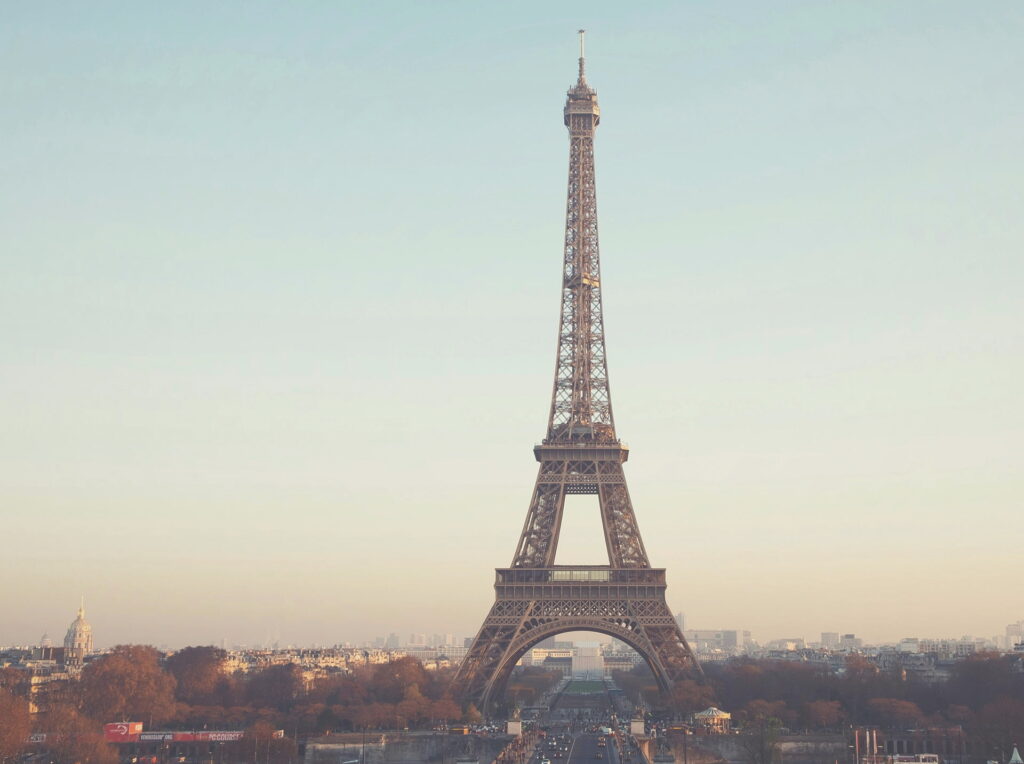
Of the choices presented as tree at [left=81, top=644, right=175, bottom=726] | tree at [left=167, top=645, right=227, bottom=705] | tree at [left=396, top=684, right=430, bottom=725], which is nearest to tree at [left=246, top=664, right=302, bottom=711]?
tree at [left=167, top=645, right=227, bottom=705]

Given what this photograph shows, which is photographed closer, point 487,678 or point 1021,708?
point 1021,708

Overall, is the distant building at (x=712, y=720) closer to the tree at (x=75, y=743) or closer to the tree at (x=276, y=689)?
the tree at (x=276, y=689)

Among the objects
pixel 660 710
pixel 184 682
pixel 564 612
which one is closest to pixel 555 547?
pixel 564 612

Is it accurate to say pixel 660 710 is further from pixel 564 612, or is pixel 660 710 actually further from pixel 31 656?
pixel 31 656

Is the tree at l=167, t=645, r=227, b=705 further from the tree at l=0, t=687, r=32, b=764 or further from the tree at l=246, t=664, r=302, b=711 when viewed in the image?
the tree at l=0, t=687, r=32, b=764

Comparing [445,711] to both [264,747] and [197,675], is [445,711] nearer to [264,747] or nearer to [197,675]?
[264,747]

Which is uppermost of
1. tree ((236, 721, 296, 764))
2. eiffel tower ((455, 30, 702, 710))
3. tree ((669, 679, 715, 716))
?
eiffel tower ((455, 30, 702, 710))

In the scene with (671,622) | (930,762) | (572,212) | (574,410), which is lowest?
(930,762)
